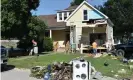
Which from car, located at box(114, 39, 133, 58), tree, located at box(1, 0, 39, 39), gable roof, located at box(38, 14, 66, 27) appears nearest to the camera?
tree, located at box(1, 0, 39, 39)

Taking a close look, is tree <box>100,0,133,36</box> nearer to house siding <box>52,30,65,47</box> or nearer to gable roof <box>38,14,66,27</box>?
gable roof <box>38,14,66,27</box>

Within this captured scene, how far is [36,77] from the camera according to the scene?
18844mm

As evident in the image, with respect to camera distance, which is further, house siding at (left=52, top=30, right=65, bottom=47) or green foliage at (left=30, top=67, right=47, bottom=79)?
house siding at (left=52, top=30, right=65, bottom=47)

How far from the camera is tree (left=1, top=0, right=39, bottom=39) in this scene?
106ft

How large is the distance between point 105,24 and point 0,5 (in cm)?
1617

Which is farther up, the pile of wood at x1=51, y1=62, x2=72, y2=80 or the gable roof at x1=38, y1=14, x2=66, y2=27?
the gable roof at x1=38, y1=14, x2=66, y2=27

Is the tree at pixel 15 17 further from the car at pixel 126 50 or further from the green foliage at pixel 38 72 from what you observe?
the green foliage at pixel 38 72

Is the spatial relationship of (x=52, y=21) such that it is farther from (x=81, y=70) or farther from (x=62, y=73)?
(x=81, y=70)

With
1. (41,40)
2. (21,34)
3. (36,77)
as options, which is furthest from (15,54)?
(36,77)

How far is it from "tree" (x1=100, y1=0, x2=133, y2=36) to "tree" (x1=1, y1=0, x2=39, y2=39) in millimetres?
30839

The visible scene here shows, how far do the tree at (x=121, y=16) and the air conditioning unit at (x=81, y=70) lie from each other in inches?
1827

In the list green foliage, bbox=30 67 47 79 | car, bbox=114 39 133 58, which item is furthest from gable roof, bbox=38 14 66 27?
green foliage, bbox=30 67 47 79

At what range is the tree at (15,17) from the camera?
1267 inches

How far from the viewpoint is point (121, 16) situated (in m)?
64.2
